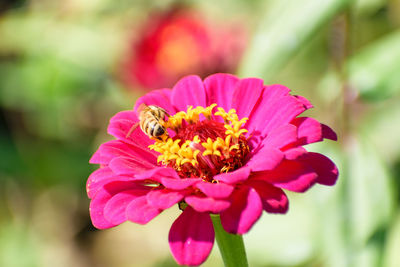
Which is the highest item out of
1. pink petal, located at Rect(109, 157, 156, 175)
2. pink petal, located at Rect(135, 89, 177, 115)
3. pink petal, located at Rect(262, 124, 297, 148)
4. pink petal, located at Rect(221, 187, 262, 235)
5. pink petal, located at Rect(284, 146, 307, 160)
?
pink petal, located at Rect(135, 89, 177, 115)

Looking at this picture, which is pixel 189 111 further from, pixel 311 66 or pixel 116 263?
pixel 116 263

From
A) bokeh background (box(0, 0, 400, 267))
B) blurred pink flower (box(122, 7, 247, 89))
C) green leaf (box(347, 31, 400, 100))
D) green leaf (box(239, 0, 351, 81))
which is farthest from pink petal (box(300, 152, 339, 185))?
blurred pink flower (box(122, 7, 247, 89))

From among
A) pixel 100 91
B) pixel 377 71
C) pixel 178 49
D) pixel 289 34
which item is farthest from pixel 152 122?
pixel 100 91

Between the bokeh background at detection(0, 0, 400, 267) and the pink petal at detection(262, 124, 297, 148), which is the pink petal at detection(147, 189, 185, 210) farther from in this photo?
the bokeh background at detection(0, 0, 400, 267)

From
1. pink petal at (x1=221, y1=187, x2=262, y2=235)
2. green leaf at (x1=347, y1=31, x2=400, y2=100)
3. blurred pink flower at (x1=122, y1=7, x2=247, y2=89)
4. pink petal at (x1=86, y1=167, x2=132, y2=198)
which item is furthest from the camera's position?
blurred pink flower at (x1=122, y1=7, x2=247, y2=89)

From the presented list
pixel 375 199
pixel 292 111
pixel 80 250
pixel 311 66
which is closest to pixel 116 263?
pixel 80 250

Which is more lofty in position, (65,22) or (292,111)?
(65,22)
